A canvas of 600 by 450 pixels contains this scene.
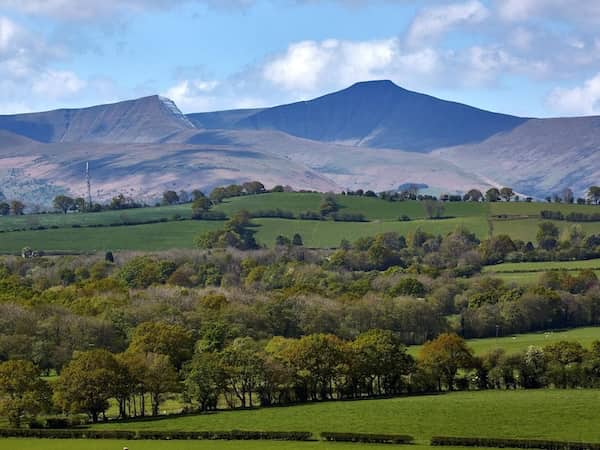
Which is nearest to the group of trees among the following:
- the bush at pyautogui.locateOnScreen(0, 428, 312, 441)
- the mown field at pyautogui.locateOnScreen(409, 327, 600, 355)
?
the bush at pyautogui.locateOnScreen(0, 428, 312, 441)

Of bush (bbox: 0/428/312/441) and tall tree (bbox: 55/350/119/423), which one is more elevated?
tall tree (bbox: 55/350/119/423)

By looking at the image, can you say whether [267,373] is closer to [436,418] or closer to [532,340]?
[436,418]

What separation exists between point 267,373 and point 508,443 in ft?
85.6

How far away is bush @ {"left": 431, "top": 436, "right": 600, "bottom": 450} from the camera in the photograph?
80562mm

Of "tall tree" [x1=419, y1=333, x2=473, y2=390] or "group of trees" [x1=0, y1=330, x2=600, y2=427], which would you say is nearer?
"group of trees" [x1=0, y1=330, x2=600, y2=427]

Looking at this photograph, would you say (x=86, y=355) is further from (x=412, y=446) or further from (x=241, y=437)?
(x=412, y=446)

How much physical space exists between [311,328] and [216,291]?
38581 mm

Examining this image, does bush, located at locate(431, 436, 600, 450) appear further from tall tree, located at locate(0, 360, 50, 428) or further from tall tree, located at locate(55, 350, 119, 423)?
tall tree, located at locate(0, 360, 50, 428)

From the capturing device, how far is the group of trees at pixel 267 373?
96.8 meters

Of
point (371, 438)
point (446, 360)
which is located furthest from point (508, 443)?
point (446, 360)

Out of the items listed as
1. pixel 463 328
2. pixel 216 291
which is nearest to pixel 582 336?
pixel 463 328

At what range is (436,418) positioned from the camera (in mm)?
90625

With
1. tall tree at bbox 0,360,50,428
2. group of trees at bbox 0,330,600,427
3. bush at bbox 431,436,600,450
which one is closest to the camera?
bush at bbox 431,436,600,450

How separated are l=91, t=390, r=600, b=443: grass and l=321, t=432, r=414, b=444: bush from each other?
4.23ft
